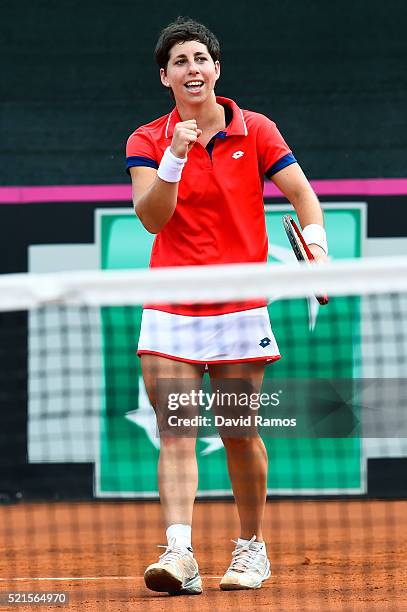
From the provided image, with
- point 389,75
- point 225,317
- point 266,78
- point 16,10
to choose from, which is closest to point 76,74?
point 16,10

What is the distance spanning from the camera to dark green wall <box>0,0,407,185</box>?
Answer: 24.8 ft

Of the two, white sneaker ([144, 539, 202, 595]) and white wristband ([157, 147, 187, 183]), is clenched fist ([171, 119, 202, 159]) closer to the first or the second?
white wristband ([157, 147, 187, 183])

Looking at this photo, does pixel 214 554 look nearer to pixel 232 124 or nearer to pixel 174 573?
pixel 174 573

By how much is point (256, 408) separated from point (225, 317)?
1.09 ft

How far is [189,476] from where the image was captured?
438cm

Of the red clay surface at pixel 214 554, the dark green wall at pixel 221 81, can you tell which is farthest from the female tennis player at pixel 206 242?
the dark green wall at pixel 221 81

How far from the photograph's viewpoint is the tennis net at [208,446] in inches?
176

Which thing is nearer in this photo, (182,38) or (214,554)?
(182,38)

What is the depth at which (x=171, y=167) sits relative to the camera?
427cm

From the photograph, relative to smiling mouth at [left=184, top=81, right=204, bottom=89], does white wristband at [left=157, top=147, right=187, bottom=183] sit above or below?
below

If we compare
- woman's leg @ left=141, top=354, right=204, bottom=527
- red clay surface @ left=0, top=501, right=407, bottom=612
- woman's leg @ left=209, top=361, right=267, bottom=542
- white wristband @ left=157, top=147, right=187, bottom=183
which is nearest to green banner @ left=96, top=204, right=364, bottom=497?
red clay surface @ left=0, top=501, right=407, bottom=612

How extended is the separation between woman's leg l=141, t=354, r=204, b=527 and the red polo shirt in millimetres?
194

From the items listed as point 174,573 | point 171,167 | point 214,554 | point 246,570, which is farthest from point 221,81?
point 174,573

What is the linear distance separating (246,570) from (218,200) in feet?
4.18
